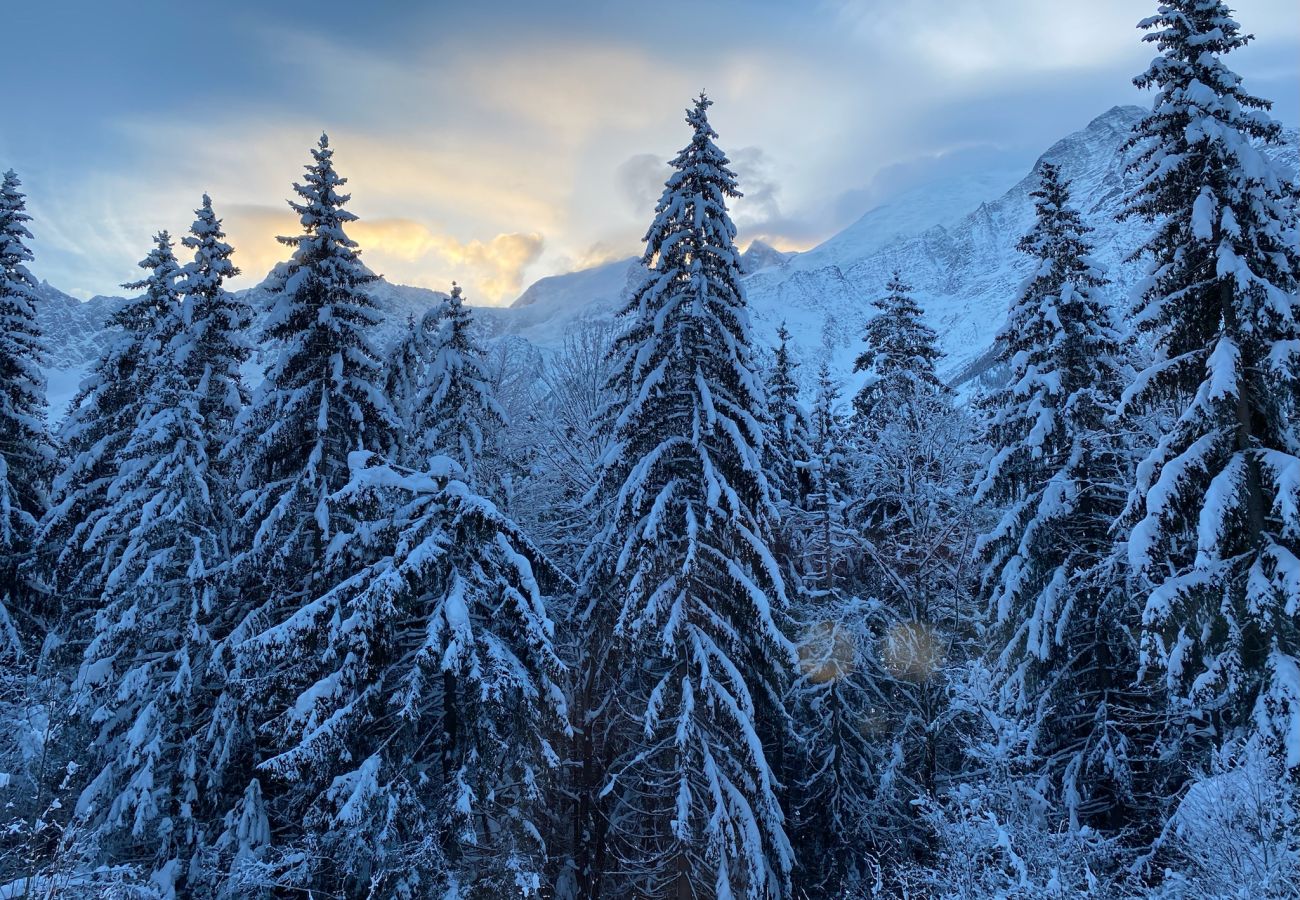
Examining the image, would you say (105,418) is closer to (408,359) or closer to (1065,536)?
(408,359)

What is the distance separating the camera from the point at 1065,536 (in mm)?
15992

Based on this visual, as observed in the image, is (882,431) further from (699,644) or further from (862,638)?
(699,644)

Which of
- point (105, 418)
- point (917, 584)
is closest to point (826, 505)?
point (917, 584)

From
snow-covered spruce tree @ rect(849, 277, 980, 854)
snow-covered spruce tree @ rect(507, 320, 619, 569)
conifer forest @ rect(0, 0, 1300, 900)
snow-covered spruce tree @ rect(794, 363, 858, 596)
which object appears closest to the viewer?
conifer forest @ rect(0, 0, 1300, 900)

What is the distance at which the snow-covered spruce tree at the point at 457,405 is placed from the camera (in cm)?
1886

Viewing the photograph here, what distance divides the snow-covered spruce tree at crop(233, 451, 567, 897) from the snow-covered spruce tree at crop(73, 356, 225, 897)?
4877 millimetres

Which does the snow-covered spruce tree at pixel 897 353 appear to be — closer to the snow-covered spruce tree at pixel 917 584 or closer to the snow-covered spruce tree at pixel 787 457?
the snow-covered spruce tree at pixel 787 457

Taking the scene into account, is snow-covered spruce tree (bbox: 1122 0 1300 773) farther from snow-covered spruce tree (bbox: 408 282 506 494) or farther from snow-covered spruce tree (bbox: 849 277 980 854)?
snow-covered spruce tree (bbox: 408 282 506 494)

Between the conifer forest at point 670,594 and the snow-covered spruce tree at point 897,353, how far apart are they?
4.94m

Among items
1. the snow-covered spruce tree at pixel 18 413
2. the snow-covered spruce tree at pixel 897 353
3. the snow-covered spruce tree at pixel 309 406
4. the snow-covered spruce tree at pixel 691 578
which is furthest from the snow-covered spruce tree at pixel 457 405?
the snow-covered spruce tree at pixel 897 353

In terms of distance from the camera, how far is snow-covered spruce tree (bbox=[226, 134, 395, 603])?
48.8 ft

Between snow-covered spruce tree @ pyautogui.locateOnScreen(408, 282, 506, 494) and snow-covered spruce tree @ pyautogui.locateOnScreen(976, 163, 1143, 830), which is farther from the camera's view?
snow-covered spruce tree @ pyautogui.locateOnScreen(408, 282, 506, 494)

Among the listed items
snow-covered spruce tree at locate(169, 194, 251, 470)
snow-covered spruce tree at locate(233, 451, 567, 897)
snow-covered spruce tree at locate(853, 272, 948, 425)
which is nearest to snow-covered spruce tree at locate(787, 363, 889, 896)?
snow-covered spruce tree at locate(233, 451, 567, 897)

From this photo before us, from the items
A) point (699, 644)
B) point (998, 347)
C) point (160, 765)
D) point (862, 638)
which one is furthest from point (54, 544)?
point (998, 347)
